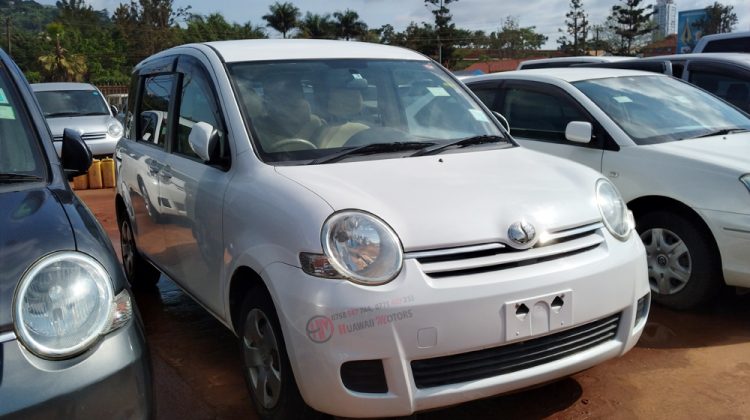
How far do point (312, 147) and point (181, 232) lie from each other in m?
1.00

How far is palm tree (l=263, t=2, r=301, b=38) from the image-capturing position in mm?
62441

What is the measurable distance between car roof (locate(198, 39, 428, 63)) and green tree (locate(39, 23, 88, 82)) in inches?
1920

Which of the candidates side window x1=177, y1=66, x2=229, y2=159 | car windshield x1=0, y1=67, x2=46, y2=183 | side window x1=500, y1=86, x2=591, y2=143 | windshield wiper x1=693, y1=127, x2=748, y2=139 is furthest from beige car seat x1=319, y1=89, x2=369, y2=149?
windshield wiper x1=693, y1=127, x2=748, y2=139

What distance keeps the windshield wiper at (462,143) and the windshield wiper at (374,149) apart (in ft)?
0.19

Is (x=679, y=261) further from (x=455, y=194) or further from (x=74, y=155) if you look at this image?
(x=74, y=155)

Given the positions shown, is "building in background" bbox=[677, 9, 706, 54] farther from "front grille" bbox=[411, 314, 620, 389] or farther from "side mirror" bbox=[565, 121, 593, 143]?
"front grille" bbox=[411, 314, 620, 389]

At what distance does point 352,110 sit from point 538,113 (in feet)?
7.85

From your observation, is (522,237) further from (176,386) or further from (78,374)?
(176,386)

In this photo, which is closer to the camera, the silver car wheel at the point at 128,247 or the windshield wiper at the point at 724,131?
the windshield wiper at the point at 724,131

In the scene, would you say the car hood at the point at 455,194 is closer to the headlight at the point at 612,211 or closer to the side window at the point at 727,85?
the headlight at the point at 612,211

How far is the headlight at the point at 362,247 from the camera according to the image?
245cm

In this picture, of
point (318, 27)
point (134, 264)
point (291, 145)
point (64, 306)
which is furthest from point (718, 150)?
point (318, 27)

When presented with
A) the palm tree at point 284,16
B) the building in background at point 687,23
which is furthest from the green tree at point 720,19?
the palm tree at point 284,16

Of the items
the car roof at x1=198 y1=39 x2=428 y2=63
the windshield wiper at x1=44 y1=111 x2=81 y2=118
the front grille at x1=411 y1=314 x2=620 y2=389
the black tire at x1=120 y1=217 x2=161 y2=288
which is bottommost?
the black tire at x1=120 y1=217 x2=161 y2=288
